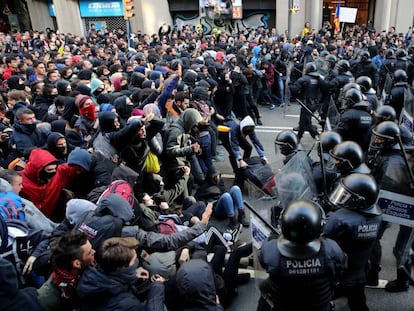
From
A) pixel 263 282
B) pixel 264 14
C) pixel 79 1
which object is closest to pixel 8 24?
pixel 79 1

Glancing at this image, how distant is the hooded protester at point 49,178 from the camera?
350 cm

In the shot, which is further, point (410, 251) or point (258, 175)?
point (258, 175)

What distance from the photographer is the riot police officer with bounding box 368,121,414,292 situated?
11.5 ft

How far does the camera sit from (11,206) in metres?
2.95

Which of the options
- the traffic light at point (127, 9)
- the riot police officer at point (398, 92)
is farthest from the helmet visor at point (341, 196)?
the traffic light at point (127, 9)

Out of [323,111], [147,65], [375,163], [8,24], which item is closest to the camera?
[375,163]

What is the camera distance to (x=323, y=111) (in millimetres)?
7805

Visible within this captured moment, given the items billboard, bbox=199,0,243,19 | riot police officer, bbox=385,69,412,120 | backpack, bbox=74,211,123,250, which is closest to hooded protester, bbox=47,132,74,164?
backpack, bbox=74,211,123,250

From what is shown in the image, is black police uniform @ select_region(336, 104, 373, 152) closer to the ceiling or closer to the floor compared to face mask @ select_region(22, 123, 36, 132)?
closer to the floor

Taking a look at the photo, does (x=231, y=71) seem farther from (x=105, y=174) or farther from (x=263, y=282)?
Result: (x=263, y=282)

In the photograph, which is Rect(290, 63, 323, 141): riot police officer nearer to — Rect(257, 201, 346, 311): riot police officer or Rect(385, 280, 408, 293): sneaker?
Rect(385, 280, 408, 293): sneaker

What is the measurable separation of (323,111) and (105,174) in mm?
5449

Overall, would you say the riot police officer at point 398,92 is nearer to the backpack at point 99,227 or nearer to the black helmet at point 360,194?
the black helmet at point 360,194

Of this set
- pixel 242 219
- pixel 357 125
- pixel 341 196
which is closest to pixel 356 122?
pixel 357 125
